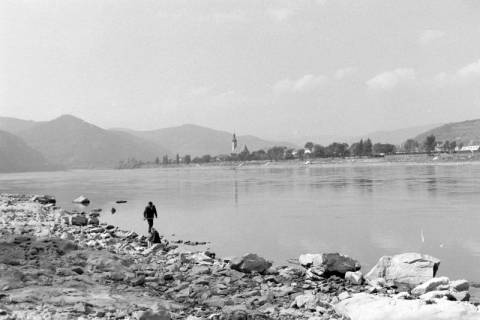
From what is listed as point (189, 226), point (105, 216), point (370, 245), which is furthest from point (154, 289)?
point (105, 216)

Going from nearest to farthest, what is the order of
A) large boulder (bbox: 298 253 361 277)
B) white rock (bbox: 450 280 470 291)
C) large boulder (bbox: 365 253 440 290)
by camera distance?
white rock (bbox: 450 280 470 291) → large boulder (bbox: 365 253 440 290) → large boulder (bbox: 298 253 361 277)

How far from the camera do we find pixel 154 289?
42.3 feet

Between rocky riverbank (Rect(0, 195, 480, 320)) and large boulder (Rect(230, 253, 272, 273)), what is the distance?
0.04m

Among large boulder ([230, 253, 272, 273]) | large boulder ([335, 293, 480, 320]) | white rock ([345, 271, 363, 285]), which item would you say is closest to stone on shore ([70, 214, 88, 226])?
large boulder ([230, 253, 272, 273])

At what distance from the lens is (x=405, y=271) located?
48.6 feet

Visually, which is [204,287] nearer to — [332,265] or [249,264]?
[249,264]

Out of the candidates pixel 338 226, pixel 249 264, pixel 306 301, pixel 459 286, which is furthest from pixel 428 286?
pixel 338 226

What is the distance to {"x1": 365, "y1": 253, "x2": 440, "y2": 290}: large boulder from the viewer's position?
47.7 ft

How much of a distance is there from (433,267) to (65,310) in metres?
12.3

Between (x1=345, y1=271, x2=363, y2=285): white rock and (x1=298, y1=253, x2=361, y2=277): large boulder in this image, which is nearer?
(x1=345, y1=271, x2=363, y2=285): white rock

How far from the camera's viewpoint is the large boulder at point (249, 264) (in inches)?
613

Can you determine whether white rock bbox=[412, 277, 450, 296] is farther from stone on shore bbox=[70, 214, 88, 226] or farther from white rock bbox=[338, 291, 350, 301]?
stone on shore bbox=[70, 214, 88, 226]

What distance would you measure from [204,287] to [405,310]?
5885 mm

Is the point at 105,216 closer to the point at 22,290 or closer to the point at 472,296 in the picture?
the point at 22,290
